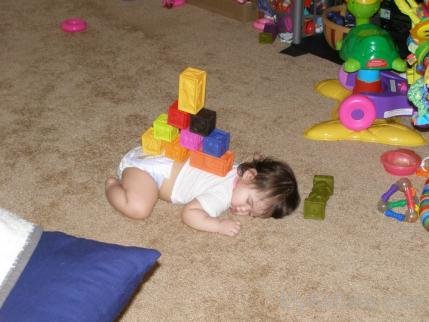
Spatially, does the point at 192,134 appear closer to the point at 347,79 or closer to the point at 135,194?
the point at 135,194

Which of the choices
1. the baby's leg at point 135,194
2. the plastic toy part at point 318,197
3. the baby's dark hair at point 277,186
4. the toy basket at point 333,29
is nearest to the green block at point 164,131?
the baby's leg at point 135,194

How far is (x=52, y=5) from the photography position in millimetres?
3100

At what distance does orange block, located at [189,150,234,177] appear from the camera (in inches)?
68.2

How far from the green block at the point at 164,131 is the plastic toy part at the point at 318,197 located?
39 cm

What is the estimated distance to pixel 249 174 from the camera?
1723 mm

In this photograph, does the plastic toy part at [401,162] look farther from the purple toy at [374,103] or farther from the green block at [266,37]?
the green block at [266,37]

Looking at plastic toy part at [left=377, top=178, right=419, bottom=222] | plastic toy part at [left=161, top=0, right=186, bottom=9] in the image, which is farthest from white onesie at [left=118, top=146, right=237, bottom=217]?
plastic toy part at [left=161, top=0, right=186, bottom=9]

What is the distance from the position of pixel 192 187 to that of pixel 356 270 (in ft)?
1.56

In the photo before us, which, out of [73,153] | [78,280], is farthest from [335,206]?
[78,280]

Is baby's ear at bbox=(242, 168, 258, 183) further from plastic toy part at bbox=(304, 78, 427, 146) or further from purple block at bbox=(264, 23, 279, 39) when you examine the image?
purple block at bbox=(264, 23, 279, 39)

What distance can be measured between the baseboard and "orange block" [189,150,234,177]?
132cm

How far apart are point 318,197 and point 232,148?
375mm

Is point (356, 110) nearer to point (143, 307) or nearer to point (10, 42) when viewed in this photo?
point (143, 307)

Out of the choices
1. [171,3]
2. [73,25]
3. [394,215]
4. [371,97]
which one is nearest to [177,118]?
[394,215]
